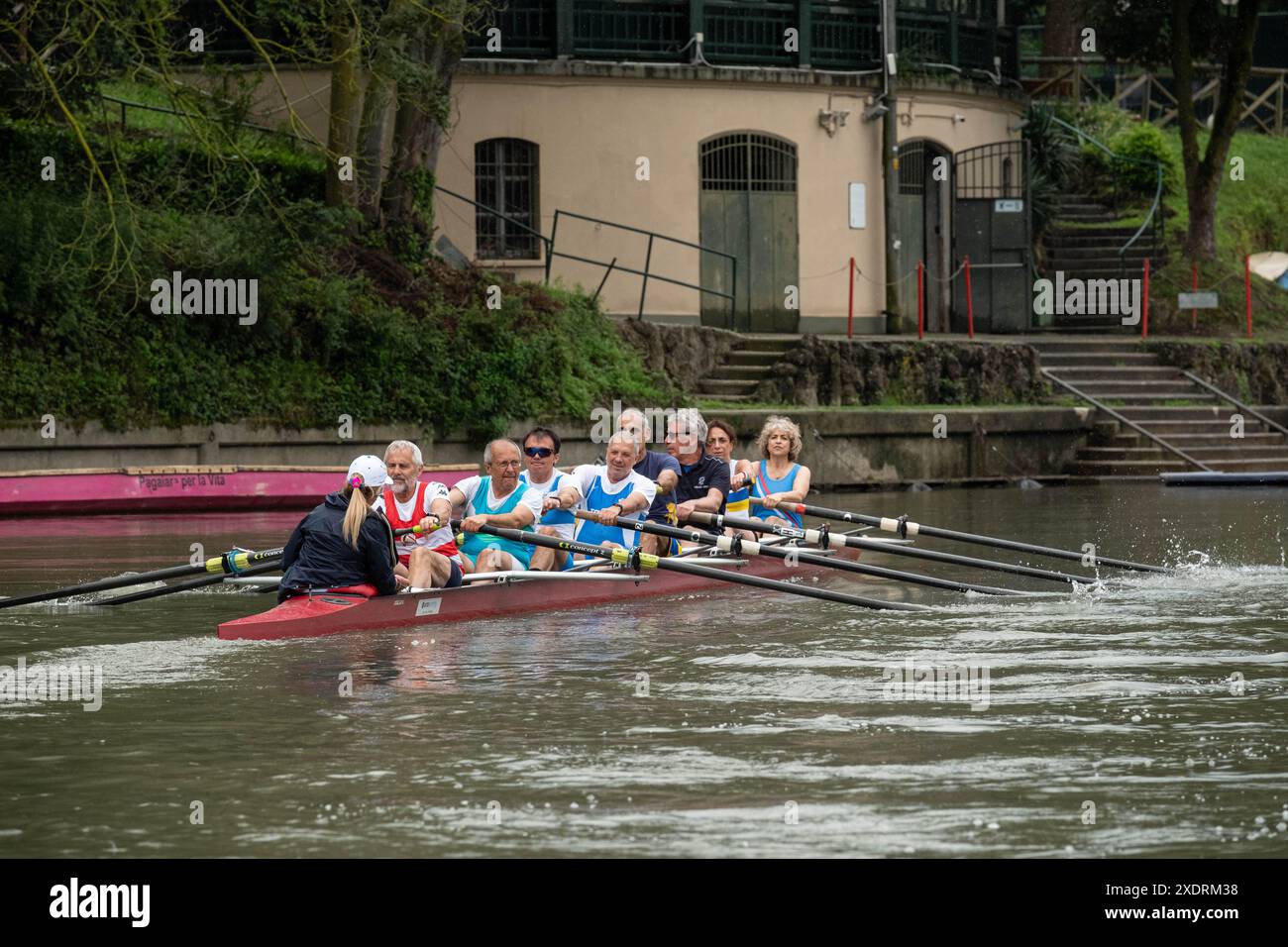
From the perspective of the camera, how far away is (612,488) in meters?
14.3

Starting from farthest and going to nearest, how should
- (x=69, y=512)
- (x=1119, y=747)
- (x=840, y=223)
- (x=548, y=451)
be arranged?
(x=840, y=223) < (x=69, y=512) < (x=548, y=451) < (x=1119, y=747)

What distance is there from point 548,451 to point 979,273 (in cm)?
1993

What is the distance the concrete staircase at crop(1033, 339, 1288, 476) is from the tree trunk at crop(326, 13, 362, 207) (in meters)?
11.1

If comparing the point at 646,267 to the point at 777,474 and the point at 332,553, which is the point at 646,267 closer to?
the point at 777,474

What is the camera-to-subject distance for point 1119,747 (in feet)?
28.0

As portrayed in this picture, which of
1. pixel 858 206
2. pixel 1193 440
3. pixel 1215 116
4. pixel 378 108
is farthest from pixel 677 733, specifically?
pixel 1215 116

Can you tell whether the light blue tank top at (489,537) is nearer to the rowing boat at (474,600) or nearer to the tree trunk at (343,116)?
the rowing boat at (474,600)

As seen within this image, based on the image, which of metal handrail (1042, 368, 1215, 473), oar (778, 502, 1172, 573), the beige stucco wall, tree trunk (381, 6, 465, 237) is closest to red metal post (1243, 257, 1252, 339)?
metal handrail (1042, 368, 1215, 473)

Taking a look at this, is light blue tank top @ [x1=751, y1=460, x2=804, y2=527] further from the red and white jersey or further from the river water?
the red and white jersey

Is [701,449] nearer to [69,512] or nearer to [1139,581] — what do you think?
[1139,581]

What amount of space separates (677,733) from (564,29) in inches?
878

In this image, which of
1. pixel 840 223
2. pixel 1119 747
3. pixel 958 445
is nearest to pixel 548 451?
pixel 1119 747

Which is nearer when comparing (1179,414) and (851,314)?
(1179,414)

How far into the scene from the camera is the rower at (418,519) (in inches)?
499
